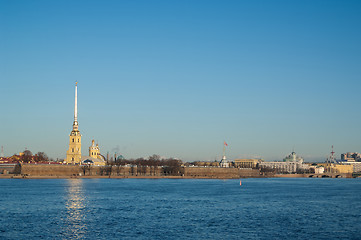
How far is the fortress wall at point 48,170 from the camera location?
145875 mm

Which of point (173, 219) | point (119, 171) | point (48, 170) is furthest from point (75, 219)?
point (119, 171)

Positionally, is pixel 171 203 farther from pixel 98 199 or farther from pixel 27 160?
pixel 27 160

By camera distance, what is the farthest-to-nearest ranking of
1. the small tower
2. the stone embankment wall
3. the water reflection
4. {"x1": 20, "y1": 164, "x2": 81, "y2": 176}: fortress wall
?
1. the small tower
2. the stone embankment wall
3. {"x1": 20, "y1": 164, "x2": 81, "y2": 176}: fortress wall
4. the water reflection

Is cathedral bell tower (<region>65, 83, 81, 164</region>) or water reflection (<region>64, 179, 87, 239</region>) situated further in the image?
cathedral bell tower (<region>65, 83, 81, 164</region>)

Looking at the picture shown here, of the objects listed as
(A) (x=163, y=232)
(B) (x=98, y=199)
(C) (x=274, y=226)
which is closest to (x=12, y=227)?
(A) (x=163, y=232)

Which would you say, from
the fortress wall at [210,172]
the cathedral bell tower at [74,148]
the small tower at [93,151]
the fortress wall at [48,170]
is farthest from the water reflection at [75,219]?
the small tower at [93,151]

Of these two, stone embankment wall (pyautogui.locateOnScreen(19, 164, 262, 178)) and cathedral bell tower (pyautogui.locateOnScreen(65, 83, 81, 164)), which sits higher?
cathedral bell tower (pyautogui.locateOnScreen(65, 83, 81, 164))

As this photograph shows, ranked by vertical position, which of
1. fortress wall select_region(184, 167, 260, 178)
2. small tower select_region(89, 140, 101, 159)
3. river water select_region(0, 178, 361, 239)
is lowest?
river water select_region(0, 178, 361, 239)

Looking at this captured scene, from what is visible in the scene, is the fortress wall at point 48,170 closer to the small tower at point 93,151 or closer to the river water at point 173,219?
the small tower at point 93,151

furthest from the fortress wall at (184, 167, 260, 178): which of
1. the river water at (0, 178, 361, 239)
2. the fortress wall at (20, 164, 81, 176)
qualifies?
the river water at (0, 178, 361, 239)

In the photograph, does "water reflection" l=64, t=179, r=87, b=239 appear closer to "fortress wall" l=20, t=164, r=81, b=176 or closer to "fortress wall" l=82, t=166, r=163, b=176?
"fortress wall" l=20, t=164, r=81, b=176

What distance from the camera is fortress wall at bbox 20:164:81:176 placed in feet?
479

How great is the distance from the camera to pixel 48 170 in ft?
484

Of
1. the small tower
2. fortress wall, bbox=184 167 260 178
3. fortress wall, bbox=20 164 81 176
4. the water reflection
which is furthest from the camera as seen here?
the small tower
